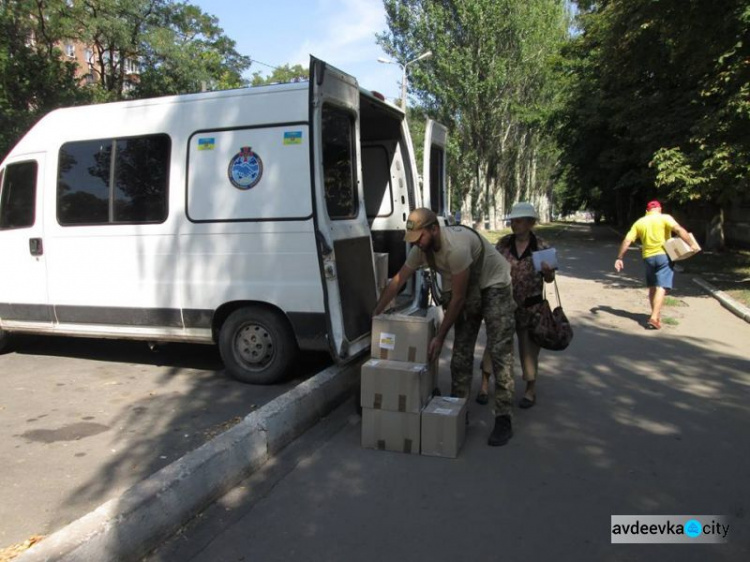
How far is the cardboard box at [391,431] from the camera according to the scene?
4039mm

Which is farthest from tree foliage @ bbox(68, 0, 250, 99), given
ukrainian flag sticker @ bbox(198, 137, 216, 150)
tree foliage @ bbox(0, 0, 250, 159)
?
ukrainian flag sticker @ bbox(198, 137, 216, 150)

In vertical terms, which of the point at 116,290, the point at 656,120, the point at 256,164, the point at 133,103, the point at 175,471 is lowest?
the point at 175,471

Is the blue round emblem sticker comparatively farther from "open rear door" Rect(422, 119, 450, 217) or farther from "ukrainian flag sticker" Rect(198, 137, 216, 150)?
"open rear door" Rect(422, 119, 450, 217)

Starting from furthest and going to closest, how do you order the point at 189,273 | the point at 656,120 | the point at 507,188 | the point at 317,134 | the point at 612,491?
the point at 507,188
the point at 656,120
the point at 189,273
the point at 317,134
the point at 612,491

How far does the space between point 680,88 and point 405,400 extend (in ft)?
46.4

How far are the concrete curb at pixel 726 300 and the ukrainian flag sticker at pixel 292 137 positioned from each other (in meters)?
7.02

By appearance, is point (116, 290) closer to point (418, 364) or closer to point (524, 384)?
point (418, 364)

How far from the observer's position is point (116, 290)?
5.64m

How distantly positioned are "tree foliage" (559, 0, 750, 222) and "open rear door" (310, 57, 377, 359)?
24.4 feet

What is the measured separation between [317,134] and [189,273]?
180cm

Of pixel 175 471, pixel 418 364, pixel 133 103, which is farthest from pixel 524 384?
pixel 133 103

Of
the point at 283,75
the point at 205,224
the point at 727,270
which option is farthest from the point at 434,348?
the point at 283,75

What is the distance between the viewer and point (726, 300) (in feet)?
31.2

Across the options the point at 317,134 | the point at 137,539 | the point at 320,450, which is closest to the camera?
the point at 137,539
